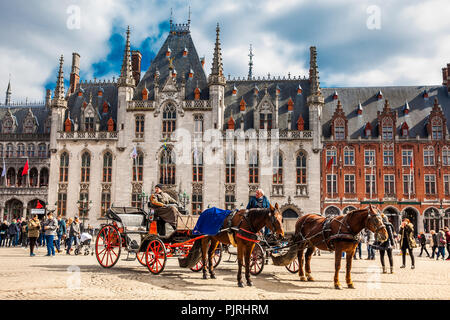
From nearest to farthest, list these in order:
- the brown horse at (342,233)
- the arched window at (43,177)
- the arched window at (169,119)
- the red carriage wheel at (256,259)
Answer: the brown horse at (342,233) < the red carriage wheel at (256,259) < the arched window at (169,119) < the arched window at (43,177)

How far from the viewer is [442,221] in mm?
38500

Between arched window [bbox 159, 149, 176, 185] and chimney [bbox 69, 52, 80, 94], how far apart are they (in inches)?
597

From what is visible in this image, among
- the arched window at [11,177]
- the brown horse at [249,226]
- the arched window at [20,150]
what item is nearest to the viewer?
the brown horse at [249,226]

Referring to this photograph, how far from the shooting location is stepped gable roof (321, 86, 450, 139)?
1636 inches

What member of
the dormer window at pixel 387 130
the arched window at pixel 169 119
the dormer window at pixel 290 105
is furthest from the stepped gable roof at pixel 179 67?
the dormer window at pixel 387 130

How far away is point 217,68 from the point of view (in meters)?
41.3

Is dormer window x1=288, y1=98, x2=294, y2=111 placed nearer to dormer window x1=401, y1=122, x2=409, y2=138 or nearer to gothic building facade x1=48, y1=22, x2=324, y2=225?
gothic building facade x1=48, y1=22, x2=324, y2=225

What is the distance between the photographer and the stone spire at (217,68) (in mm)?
40844

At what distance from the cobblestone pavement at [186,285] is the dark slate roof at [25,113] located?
122 feet

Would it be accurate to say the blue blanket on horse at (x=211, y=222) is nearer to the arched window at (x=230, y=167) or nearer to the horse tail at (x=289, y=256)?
the horse tail at (x=289, y=256)

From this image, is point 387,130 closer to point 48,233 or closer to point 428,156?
point 428,156

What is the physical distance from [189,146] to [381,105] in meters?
20.6

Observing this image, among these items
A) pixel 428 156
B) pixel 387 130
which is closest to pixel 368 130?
pixel 387 130
